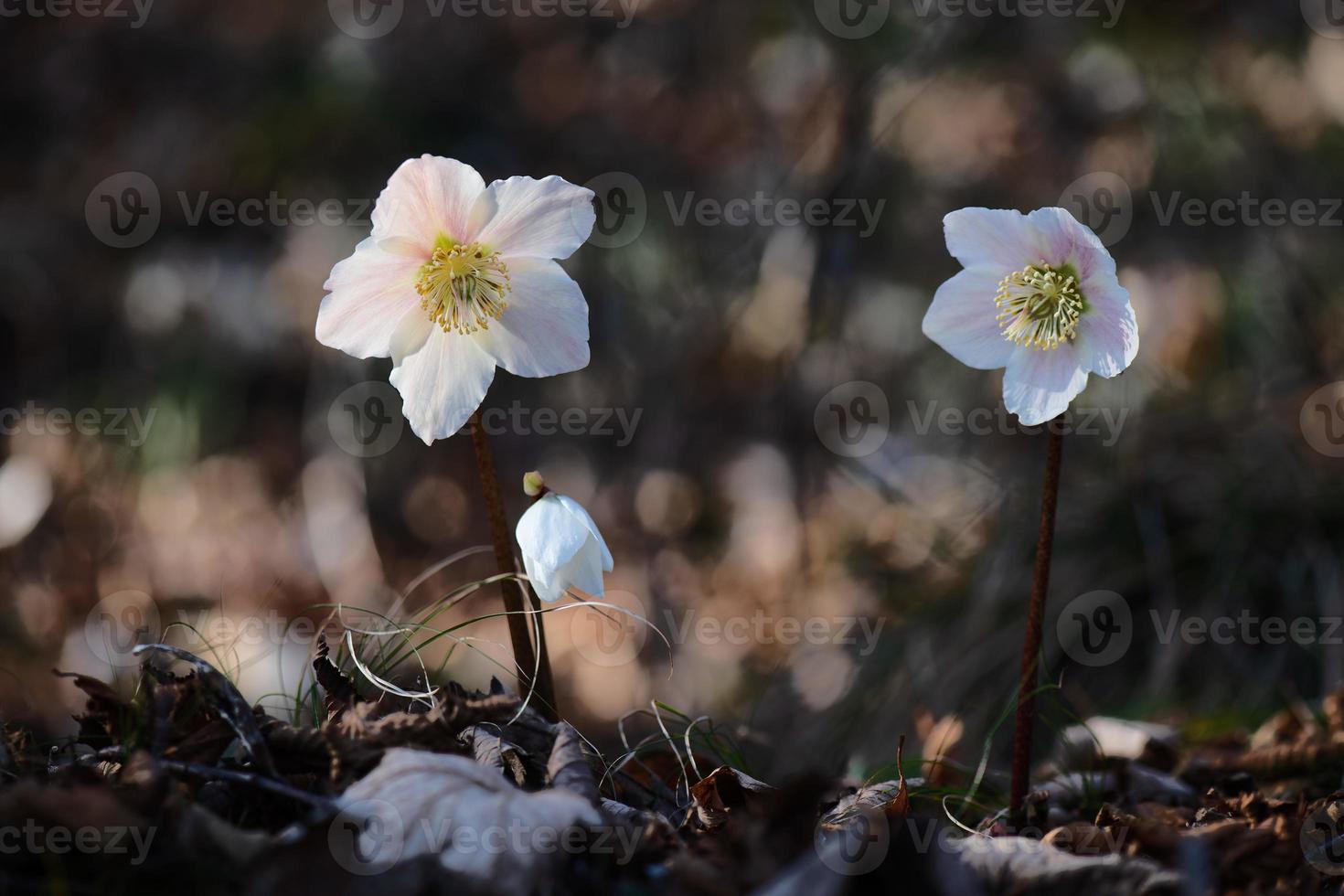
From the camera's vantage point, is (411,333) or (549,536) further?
(411,333)

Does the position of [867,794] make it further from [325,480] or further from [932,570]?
[325,480]

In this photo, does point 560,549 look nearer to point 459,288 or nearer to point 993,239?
point 459,288

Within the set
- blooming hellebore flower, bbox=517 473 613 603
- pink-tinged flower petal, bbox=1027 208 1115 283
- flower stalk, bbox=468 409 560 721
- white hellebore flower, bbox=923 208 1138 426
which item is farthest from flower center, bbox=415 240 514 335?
pink-tinged flower petal, bbox=1027 208 1115 283

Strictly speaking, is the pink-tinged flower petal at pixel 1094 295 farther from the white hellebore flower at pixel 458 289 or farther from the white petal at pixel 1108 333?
the white hellebore flower at pixel 458 289

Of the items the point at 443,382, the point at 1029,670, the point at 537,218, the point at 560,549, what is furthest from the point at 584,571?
the point at 1029,670

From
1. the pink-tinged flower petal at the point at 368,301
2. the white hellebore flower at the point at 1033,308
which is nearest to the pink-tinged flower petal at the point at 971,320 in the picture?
the white hellebore flower at the point at 1033,308
